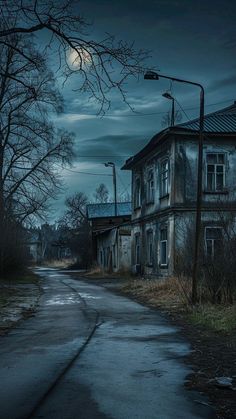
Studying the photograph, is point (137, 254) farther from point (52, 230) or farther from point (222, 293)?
point (52, 230)

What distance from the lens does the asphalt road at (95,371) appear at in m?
5.95

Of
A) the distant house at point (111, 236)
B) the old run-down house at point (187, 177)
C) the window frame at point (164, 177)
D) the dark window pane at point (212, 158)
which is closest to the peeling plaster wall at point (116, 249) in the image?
the distant house at point (111, 236)

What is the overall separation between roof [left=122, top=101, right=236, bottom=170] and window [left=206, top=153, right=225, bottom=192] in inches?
54.9

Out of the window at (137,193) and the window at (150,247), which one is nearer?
the window at (150,247)

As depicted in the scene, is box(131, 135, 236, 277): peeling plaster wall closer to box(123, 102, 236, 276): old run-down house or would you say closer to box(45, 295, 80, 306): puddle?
box(123, 102, 236, 276): old run-down house

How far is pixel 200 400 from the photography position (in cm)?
645

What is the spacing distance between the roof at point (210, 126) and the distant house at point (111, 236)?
399 inches

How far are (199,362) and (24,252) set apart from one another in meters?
34.6

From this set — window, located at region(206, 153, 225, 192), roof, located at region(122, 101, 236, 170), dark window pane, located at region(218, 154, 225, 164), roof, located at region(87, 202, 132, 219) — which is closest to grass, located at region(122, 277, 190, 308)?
window, located at region(206, 153, 225, 192)

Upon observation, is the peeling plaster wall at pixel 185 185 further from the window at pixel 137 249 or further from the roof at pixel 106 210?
the roof at pixel 106 210

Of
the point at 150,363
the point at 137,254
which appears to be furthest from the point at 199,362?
the point at 137,254

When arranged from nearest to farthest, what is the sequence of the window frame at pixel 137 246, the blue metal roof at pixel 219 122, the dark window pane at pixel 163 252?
1. the blue metal roof at pixel 219 122
2. the dark window pane at pixel 163 252
3. the window frame at pixel 137 246

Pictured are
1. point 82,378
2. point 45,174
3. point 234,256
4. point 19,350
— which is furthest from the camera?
point 45,174

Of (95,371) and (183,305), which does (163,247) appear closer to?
(183,305)
